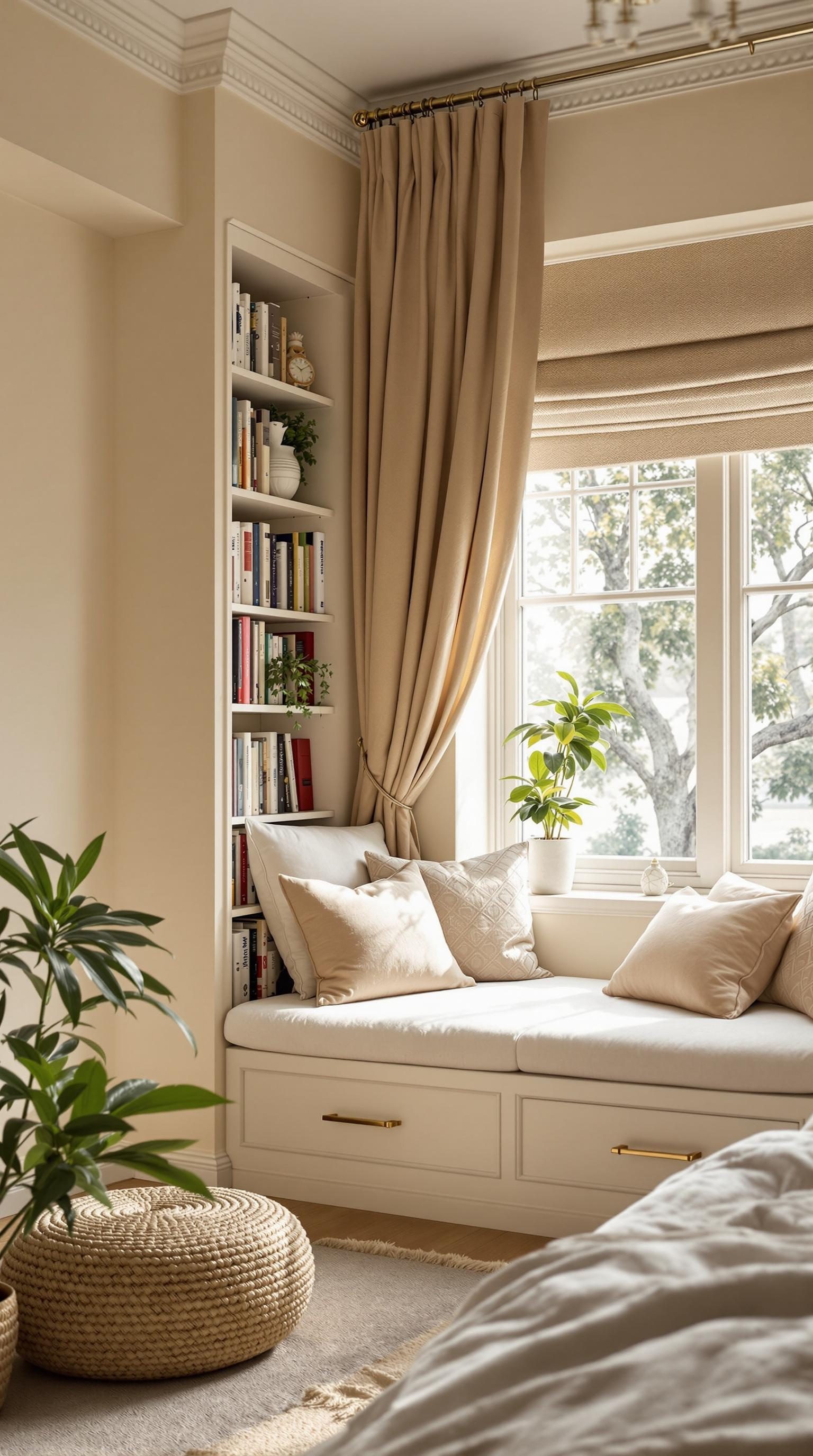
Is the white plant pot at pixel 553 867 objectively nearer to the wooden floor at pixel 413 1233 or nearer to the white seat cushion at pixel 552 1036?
the white seat cushion at pixel 552 1036

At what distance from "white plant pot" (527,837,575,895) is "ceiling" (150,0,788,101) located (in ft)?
7.73

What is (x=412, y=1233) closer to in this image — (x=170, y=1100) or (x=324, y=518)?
(x=170, y=1100)

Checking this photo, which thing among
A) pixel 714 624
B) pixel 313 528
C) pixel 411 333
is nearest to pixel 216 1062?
pixel 313 528

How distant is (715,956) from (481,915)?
2.65 feet

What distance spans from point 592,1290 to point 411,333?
11.6ft

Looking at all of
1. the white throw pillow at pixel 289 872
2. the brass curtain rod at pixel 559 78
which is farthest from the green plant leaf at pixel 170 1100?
the brass curtain rod at pixel 559 78

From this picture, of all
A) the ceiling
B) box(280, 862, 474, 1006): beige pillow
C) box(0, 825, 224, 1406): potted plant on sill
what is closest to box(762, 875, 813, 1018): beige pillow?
box(280, 862, 474, 1006): beige pillow

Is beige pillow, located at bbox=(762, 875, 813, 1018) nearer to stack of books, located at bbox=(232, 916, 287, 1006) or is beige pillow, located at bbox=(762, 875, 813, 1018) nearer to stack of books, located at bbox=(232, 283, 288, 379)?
stack of books, located at bbox=(232, 916, 287, 1006)

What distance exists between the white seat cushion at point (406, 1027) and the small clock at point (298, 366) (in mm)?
1884

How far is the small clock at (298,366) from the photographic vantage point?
4250 millimetres

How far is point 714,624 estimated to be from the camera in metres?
4.21

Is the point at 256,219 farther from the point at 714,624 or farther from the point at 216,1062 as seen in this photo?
the point at 216,1062

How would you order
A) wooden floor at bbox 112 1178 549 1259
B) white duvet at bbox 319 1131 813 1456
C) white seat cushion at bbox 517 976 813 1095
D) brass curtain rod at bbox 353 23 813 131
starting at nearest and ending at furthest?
1. white duvet at bbox 319 1131 813 1456
2. white seat cushion at bbox 517 976 813 1095
3. wooden floor at bbox 112 1178 549 1259
4. brass curtain rod at bbox 353 23 813 131

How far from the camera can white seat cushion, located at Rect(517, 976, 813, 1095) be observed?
3.07 meters
